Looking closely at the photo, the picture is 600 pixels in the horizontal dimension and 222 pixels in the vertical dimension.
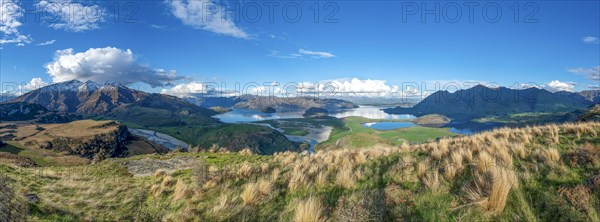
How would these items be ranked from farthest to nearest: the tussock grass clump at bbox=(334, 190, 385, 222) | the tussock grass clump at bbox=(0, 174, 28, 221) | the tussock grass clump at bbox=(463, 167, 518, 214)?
the tussock grass clump at bbox=(0, 174, 28, 221) → the tussock grass clump at bbox=(334, 190, 385, 222) → the tussock grass clump at bbox=(463, 167, 518, 214)

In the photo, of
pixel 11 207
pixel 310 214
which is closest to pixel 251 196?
pixel 310 214

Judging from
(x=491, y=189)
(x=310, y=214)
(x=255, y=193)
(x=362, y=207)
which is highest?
(x=491, y=189)

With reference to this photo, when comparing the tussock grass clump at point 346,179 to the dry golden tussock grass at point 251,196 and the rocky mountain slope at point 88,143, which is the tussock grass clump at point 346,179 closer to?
the dry golden tussock grass at point 251,196

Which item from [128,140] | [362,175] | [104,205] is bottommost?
[128,140]

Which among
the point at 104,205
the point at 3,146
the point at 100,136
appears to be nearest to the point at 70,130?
the point at 100,136

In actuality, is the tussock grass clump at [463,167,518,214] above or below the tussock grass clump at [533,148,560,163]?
below

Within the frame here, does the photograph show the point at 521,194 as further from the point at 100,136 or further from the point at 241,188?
the point at 100,136

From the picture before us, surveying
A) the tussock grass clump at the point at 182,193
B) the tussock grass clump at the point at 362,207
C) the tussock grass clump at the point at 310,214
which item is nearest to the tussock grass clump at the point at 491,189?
the tussock grass clump at the point at 362,207

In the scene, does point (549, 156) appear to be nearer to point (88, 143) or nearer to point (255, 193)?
point (255, 193)

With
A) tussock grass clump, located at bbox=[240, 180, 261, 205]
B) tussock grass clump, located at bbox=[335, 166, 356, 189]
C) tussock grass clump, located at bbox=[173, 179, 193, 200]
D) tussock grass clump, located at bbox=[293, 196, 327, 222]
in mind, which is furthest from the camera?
tussock grass clump, located at bbox=[173, 179, 193, 200]

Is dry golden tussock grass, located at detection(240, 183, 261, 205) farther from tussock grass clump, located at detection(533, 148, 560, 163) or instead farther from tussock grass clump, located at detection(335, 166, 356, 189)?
tussock grass clump, located at detection(533, 148, 560, 163)

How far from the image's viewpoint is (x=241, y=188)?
11547mm

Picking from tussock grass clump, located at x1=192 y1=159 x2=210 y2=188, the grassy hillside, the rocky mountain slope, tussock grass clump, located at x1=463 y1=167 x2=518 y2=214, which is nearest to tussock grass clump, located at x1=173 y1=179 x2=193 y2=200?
the grassy hillside

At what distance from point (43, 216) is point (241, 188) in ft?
19.8
